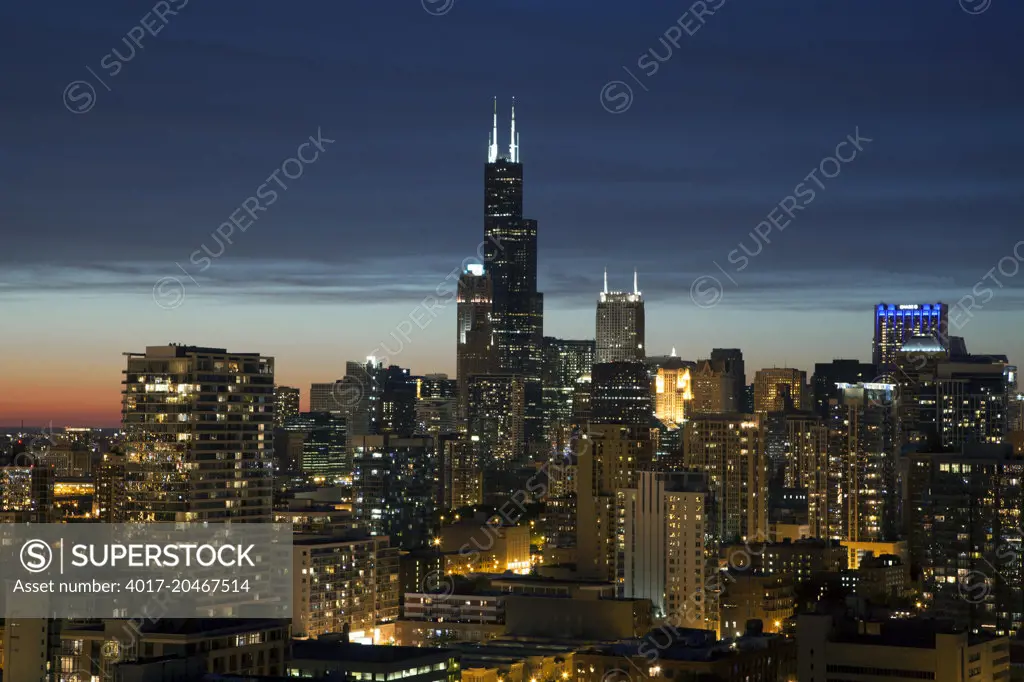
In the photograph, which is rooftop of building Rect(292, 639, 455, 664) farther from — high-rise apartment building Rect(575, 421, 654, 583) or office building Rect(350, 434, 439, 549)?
office building Rect(350, 434, 439, 549)

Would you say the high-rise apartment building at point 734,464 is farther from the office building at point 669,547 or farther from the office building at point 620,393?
the office building at point 620,393

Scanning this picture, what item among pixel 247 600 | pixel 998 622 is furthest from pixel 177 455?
pixel 998 622

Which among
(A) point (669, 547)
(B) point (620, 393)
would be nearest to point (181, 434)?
(A) point (669, 547)

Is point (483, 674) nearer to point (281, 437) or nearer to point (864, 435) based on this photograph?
point (864, 435)

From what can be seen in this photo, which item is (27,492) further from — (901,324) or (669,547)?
(901,324)

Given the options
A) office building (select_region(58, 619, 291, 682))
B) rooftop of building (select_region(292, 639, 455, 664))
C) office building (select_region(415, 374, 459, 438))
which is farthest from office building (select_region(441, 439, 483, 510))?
office building (select_region(58, 619, 291, 682))

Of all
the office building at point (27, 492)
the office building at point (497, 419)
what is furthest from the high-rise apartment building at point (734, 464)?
the office building at point (27, 492)
